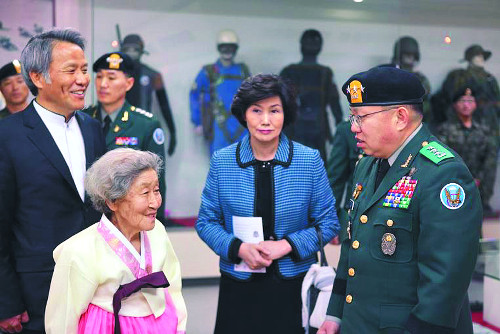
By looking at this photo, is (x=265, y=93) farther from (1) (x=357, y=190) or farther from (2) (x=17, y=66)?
(2) (x=17, y=66)

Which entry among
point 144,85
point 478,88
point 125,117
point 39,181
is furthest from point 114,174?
point 478,88

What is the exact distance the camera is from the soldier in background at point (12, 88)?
→ 455 cm

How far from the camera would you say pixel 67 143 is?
8.57 ft

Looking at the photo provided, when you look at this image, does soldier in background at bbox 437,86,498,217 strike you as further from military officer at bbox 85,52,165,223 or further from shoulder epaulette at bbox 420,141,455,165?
shoulder epaulette at bbox 420,141,455,165

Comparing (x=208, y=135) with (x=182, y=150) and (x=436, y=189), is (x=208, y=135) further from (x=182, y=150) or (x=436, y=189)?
(x=436, y=189)

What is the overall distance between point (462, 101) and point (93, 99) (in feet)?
10.2

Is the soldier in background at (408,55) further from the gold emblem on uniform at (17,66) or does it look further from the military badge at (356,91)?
the military badge at (356,91)

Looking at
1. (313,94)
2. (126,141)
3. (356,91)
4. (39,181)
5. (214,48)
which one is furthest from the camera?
(313,94)

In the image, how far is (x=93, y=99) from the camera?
5121 mm

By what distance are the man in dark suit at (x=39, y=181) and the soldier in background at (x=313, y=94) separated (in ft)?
10.5

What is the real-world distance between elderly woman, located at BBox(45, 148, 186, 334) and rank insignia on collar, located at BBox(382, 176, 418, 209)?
755mm

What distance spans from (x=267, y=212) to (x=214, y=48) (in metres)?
2.92

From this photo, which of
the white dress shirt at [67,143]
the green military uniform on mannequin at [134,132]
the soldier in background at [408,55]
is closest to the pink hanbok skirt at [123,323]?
the white dress shirt at [67,143]

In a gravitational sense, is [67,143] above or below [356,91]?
below
